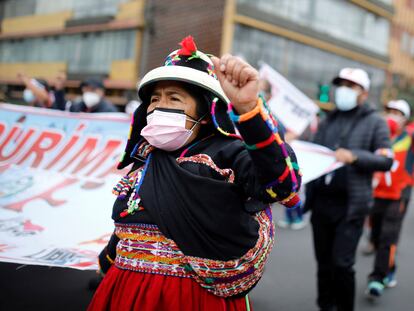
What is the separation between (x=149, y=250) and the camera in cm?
178

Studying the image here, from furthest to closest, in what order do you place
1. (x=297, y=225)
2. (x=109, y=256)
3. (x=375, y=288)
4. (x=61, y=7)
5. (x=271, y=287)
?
(x=61, y=7) → (x=297, y=225) → (x=271, y=287) → (x=375, y=288) → (x=109, y=256)

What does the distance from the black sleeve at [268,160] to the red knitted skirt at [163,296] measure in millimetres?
467

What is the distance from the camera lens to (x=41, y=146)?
3.93 m

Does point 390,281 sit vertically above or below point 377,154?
below

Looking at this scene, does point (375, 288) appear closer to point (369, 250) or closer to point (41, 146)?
point (369, 250)

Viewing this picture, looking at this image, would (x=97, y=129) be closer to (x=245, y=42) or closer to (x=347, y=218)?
(x=347, y=218)

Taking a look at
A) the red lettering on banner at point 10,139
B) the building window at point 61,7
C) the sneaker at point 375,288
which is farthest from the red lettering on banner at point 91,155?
the building window at point 61,7

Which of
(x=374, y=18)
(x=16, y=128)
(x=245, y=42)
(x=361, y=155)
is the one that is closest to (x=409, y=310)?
(x=361, y=155)

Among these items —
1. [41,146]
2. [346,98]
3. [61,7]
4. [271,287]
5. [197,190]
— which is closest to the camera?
[197,190]

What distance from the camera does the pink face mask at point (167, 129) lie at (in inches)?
70.4

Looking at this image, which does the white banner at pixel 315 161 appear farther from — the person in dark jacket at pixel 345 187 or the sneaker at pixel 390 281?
the sneaker at pixel 390 281

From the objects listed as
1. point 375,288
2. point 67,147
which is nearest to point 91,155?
point 67,147

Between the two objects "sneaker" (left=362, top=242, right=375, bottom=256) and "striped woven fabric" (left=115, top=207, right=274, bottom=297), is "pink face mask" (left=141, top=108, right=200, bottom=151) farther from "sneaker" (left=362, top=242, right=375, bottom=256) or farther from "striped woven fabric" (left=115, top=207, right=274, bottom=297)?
"sneaker" (left=362, top=242, right=375, bottom=256)

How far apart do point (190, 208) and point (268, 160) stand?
41 cm
